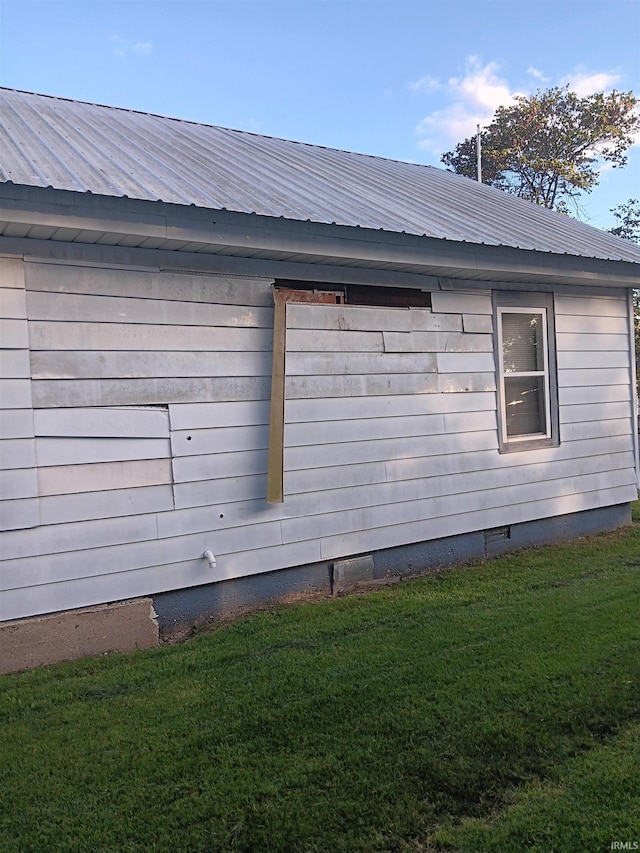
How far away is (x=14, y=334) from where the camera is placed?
15.7 ft

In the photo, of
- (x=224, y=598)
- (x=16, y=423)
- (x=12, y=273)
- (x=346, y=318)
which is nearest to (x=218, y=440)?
(x=224, y=598)

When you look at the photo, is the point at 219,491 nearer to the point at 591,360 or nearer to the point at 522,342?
the point at 522,342

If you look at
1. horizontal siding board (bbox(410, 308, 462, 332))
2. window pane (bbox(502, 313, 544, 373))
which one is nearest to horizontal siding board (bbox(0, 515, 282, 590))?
horizontal siding board (bbox(410, 308, 462, 332))

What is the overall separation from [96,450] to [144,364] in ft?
2.34

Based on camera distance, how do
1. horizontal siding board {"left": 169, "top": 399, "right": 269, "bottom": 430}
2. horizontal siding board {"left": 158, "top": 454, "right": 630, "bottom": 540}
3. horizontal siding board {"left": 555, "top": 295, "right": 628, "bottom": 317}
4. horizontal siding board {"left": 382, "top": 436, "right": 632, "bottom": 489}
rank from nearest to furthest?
horizontal siding board {"left": 169, "top": 399, "right": 269, "bottom": 430} < horizontal siding board {"left": 158, "top": 454, "right": 630, "bottom": 540} < horizontal siding board {"left": 382, "top": 436, "right": 632, "bottom": 489} < horizontal siding board {"left": 555, "top": 295, "right": 628, "bottom": 317}

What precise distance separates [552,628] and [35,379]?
383 centimetres

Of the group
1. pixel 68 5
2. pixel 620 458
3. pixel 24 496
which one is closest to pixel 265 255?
pixel 24 496

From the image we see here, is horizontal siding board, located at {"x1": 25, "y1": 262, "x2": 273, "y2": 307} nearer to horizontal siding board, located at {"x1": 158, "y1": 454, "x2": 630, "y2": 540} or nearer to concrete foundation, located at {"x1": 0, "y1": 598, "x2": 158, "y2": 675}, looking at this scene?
horizontal siding board, located at {"x1": 158, "y1": 454, "x2": 630, "y2": 540}

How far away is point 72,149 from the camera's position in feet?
18.9

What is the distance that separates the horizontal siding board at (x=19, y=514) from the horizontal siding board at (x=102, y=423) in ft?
1.51

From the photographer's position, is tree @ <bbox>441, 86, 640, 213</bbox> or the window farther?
tree @ <bbox>441, 86, 640, 213</bbox>

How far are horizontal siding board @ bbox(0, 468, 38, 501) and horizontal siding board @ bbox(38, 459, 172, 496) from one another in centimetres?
6

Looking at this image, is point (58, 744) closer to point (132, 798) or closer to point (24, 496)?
point (132, 798)

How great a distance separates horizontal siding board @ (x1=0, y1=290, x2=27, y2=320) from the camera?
476 centimetres
